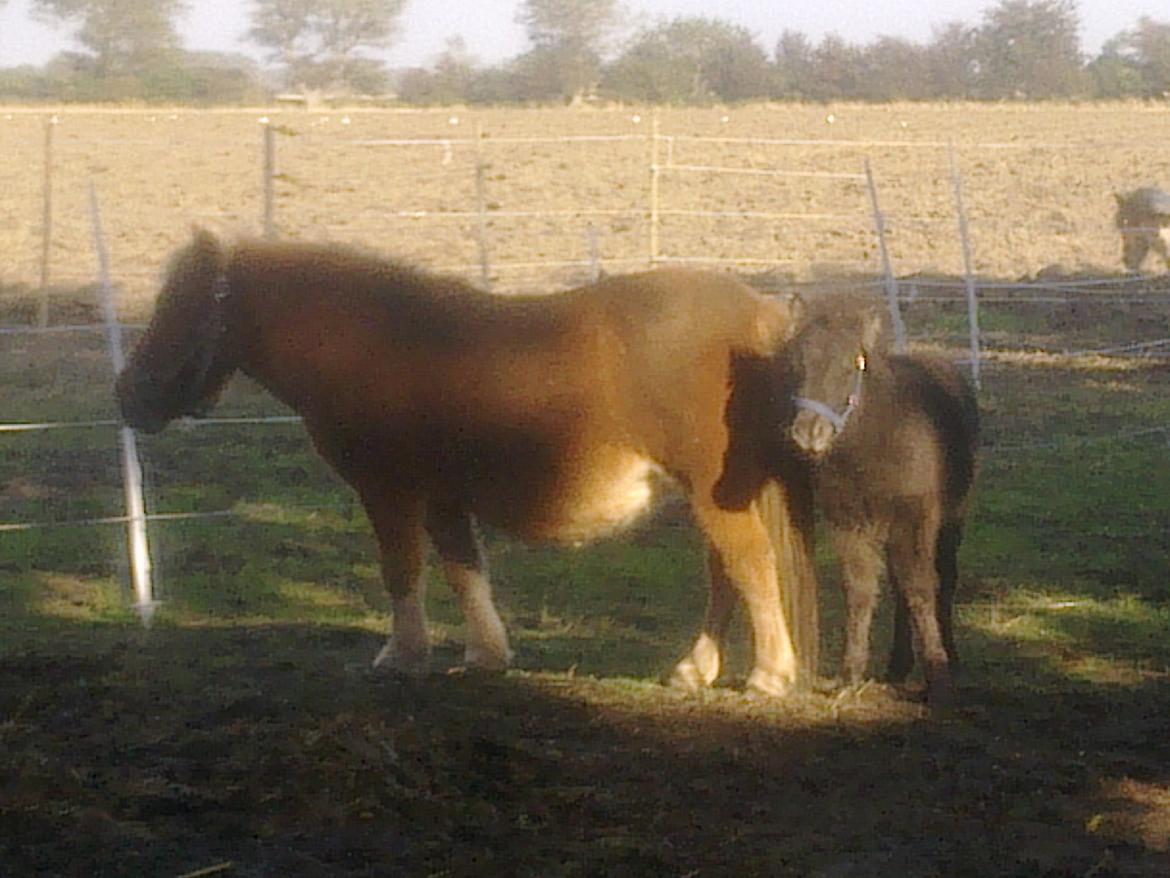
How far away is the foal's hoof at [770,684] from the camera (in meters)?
5.81

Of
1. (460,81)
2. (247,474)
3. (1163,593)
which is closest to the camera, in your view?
(1163,593)

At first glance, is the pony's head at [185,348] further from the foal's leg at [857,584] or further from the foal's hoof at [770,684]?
the foal's leg at [857,584]

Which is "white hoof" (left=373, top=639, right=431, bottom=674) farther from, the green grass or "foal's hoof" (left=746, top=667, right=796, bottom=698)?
"foal's hoof" (left=746, top=667, right=796, bottom=698)

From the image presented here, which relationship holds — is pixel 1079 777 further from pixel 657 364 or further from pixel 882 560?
pixel 657 364

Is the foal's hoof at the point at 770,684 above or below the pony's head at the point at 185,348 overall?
below

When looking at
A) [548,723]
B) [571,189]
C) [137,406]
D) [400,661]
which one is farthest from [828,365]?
[571,189]

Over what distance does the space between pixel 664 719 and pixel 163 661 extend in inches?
77.0

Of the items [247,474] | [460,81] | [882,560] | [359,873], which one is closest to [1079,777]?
[882,560]

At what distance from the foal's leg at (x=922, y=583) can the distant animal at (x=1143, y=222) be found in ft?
44.6

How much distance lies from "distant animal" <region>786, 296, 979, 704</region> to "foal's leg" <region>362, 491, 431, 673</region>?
57.3 inches

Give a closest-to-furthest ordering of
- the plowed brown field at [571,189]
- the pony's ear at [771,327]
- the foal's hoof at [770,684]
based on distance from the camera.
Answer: the pony's ear at [771,327], the foal's hoof at [770,684], the plowed brown field at [571,189]

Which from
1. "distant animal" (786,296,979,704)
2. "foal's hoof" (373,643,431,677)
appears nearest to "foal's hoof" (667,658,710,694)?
"distant animal" (786,296,979,704)

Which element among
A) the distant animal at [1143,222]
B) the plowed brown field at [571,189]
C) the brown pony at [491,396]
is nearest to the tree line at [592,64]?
the plowed brown field at [571,189]

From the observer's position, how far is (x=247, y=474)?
10.3m
